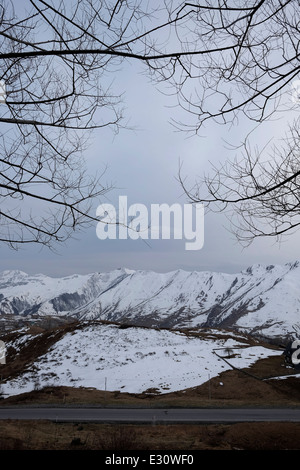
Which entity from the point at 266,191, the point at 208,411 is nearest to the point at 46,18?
the point at 266,191

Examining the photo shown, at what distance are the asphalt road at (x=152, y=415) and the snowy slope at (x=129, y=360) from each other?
10586 mm

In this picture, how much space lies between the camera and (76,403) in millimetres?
29969

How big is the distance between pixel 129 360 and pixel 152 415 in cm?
2338

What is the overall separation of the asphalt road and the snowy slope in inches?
417

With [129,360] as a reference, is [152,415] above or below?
above

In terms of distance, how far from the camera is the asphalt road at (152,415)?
74.0ft

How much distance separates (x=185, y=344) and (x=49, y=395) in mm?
25408

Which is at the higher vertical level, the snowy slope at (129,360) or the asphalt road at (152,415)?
the asphalt road at (152,415)

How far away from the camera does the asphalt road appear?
22559mm

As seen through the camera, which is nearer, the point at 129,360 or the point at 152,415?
the point at 152,415

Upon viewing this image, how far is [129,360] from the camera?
Answer: 47.4 metres

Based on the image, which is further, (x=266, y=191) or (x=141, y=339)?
(x=141, y=339)
